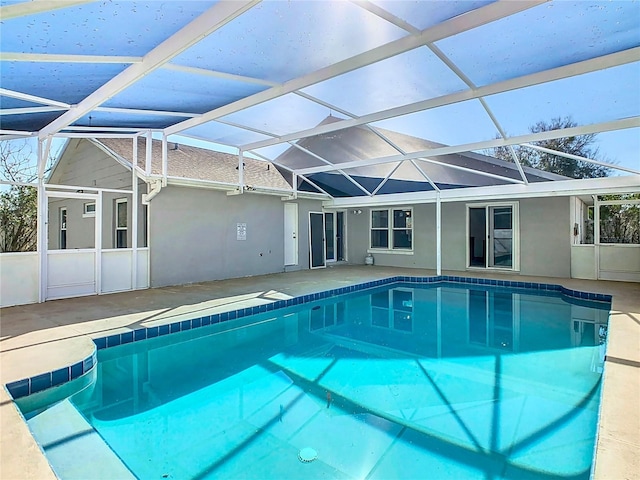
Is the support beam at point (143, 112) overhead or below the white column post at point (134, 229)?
overhead

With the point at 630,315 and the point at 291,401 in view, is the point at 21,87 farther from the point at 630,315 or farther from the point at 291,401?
the point at 630,315

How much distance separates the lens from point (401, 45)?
3.68 meters

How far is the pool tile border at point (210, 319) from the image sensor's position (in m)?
3.45

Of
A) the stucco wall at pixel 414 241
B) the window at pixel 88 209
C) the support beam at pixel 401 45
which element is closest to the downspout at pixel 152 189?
the window at pixel 88 209

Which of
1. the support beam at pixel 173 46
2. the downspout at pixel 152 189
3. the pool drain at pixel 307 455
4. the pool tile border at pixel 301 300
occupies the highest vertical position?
the support beam at pixel 173 46

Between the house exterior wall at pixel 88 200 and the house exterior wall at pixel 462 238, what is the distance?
298 inches

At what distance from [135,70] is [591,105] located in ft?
18.6

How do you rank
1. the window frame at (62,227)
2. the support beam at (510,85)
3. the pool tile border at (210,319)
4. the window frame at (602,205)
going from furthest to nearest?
the window frame at (62,227) < the window frame at (602,205) < the support beam at (510,85) < the pool tile border at (210,319)

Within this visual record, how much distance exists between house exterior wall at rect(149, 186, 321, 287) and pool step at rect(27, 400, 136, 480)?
17.2ft

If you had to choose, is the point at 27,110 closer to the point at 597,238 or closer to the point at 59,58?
the point at 59,58

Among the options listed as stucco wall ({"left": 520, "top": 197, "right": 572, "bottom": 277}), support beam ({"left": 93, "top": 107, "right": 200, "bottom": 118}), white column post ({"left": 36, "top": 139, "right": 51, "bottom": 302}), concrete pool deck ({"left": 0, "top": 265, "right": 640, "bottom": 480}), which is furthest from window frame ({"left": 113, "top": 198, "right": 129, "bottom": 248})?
stucco wall ({"left": 520, "top": 197, "right": 572, "bottom": 277})

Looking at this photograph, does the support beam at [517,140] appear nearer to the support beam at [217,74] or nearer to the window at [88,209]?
the support beam at [217,74]

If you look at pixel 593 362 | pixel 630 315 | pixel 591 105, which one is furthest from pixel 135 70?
pixel 630 315

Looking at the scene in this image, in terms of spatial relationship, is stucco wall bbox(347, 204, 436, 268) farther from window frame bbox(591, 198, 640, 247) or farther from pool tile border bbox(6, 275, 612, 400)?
window frame bbox(591, 198, 640, 247)
